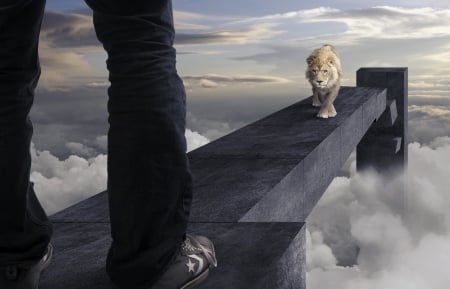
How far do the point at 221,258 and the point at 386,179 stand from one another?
23.8ft

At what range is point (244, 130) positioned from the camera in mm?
4895

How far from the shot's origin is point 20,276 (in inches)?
75.6

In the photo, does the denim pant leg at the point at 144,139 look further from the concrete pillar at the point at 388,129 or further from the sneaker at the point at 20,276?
the concrete pillar at the point at 388,129

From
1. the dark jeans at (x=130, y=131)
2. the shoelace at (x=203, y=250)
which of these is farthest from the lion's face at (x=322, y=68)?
the dark jeans at (x=130, y=131)

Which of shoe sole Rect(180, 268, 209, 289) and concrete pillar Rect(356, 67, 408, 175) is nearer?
shoe sole Rect(180, 268, 209, 289)

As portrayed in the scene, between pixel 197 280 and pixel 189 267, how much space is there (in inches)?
2.3

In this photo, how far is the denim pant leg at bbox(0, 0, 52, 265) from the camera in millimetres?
1763

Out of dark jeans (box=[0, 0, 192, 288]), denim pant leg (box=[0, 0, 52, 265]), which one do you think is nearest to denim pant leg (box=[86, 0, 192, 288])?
dark jeans (box=[0, 0, 192, 288])

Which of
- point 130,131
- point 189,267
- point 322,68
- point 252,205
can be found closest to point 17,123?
point 130,131

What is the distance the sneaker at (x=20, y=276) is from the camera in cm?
190

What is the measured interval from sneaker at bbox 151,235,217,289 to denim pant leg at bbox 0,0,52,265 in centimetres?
39

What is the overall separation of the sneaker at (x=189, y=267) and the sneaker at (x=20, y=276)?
1.16 feet

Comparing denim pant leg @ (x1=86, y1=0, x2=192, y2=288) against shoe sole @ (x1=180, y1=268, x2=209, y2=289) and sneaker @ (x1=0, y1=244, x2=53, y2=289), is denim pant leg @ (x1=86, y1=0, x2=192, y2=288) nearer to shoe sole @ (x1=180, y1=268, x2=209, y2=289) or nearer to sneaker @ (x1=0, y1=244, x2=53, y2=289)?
shoe sole @ (x1=180, y1=268, x2=209, y2=289)

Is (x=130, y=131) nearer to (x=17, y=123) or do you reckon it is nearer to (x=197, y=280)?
(x=17, y=123)
